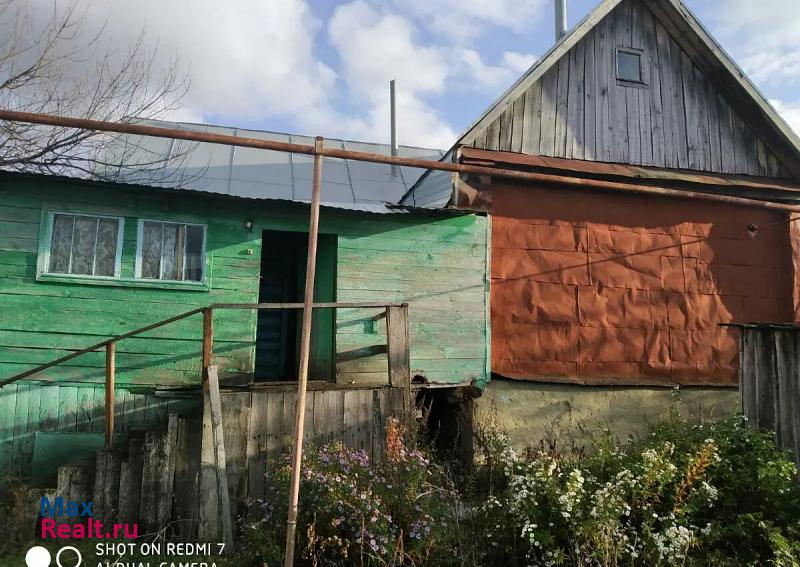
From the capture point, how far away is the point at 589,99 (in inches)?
403

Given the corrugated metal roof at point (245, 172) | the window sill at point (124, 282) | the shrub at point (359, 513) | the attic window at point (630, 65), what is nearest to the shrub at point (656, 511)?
the shrub at point (359, 513)

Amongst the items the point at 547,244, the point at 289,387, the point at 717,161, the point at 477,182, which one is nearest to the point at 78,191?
the point at 289,387

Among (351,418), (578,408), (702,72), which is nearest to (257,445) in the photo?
(351,418)

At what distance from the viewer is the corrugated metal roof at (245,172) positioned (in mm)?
10250

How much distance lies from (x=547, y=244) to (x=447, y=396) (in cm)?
272

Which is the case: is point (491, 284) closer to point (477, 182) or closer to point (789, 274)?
point (477, 182)

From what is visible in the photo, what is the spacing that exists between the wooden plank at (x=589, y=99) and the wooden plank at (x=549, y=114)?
1.73 feet

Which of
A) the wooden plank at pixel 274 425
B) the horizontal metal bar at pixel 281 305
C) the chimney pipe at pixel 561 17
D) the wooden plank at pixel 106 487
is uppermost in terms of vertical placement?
the chimney pipe at pixel 561 17

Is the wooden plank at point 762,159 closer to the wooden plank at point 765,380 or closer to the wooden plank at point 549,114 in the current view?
the wooden plank at point 549,114

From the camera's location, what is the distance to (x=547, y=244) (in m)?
9.63

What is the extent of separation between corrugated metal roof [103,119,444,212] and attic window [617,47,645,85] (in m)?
4.07

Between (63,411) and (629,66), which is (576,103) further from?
(63,411)

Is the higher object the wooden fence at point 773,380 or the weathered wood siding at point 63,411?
the wooden fence at point 773,380
